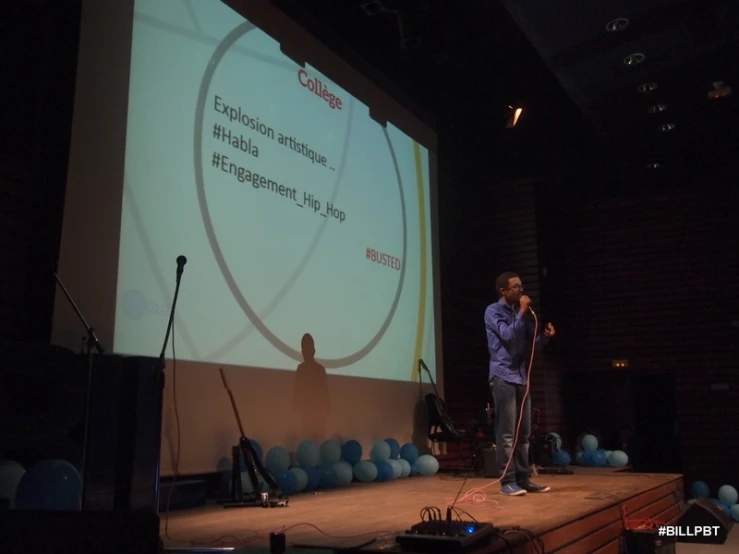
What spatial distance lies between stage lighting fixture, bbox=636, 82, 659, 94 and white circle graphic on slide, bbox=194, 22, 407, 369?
262cm

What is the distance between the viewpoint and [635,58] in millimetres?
5730

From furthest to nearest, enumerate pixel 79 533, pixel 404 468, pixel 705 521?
1. pixel 404 468
2. pixel 705 521
3. pixel 79 533

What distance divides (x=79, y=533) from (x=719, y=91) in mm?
6664

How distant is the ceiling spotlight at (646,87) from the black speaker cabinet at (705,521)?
3825mm

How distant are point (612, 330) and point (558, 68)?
4103mm

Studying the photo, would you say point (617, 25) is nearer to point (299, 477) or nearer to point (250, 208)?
point (250, 208)

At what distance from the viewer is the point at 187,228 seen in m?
3.96

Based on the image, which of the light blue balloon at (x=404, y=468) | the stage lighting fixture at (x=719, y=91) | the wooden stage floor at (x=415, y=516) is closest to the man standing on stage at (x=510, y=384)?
the wooden stage floor at (x=415, y=516)

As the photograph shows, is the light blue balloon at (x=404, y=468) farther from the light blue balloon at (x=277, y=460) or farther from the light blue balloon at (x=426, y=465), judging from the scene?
the light blue balloon at (x=277, y=460)

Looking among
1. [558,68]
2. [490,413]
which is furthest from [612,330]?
[558,68]

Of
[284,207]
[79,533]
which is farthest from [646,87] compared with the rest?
[79,533]

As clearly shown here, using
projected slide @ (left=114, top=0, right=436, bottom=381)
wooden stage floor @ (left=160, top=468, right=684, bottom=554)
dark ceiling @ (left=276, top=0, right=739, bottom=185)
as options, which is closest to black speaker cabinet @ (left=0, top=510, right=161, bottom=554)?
wooden stage floor @ (left=160, top=468, right=684, bottom=554)

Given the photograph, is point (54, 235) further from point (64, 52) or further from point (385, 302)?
point (385, 302)

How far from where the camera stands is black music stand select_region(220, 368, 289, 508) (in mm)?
3768
